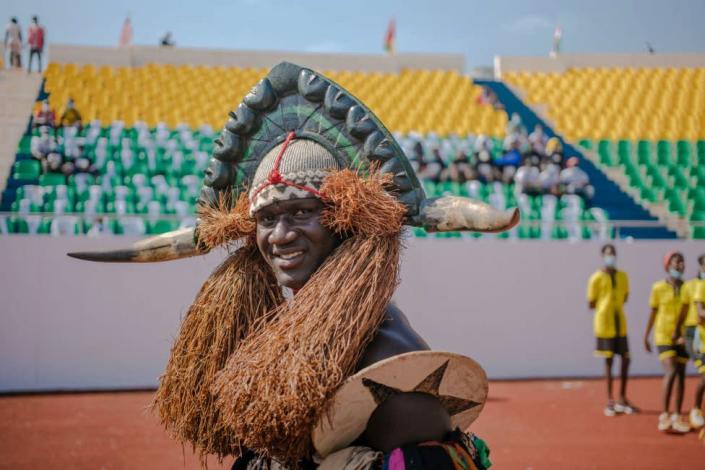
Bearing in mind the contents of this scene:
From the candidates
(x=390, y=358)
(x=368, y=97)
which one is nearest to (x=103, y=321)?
(x=390, y=358)

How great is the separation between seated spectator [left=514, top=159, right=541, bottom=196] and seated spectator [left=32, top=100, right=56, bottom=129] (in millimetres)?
8040

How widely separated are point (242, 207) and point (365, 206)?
0.42 metres

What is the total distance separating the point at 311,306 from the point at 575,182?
38.7ft

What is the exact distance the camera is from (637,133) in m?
16.8

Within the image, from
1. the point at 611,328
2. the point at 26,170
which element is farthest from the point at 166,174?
the point at 611,328

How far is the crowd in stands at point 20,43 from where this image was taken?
55.1ft

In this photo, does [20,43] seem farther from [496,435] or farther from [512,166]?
[496,435]

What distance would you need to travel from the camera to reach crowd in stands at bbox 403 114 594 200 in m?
12.9

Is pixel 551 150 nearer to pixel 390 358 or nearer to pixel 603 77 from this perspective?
pixel 603 77

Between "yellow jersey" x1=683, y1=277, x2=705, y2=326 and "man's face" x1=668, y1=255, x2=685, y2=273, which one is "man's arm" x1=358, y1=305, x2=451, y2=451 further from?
"man's face" x1=668, y1=255, x2=685, y2=273

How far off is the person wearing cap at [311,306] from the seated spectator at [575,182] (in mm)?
11345

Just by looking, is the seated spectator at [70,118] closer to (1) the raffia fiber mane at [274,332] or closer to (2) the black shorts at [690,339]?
(2) the black shorts at [690,339]

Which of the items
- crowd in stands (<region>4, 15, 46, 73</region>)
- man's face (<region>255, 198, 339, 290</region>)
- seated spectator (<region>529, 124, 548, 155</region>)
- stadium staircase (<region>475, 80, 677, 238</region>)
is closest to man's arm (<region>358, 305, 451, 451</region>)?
man's face (<region>255, 198, 339, 290</region>)

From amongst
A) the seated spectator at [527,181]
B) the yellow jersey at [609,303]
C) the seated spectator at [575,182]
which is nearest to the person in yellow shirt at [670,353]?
the yellow jersey at [609,303]
